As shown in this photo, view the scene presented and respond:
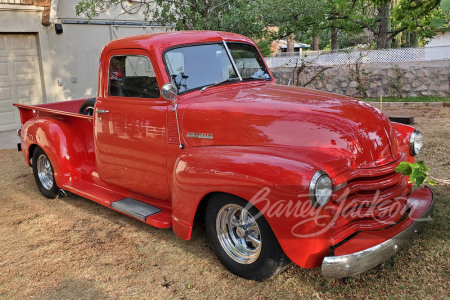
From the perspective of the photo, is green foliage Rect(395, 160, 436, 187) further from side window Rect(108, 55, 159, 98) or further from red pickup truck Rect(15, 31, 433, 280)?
side window Rect(108, 55, 159, 98)

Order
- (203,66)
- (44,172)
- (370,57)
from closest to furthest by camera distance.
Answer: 1. (203,66)
2. (44,172)
3. (370,57)

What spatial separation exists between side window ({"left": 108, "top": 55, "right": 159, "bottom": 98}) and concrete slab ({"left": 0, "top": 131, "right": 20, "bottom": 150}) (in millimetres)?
5677

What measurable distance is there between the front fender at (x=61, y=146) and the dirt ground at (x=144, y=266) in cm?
46

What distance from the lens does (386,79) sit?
12438mm

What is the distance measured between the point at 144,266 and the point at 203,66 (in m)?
1.87

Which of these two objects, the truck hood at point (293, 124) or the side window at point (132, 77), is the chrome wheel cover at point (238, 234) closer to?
the truck hood at point (293, 124)

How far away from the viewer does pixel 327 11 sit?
1534cm

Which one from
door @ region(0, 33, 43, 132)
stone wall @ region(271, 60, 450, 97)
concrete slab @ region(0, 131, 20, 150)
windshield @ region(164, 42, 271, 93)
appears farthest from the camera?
stone wall @ region(271, 60, 450, 97)

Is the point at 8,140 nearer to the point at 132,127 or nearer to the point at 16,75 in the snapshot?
the point at 16,75

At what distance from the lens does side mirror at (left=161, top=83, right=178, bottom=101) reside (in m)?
3.50

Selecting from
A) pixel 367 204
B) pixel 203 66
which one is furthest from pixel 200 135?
pixel 367 204

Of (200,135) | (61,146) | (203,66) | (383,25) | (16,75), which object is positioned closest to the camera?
(200,135)

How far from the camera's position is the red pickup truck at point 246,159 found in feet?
9.09

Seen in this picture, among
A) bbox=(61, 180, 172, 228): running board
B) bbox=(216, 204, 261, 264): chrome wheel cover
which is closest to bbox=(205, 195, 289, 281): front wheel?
bbox=(216, 204, 261, 264): chrome wheel cover
